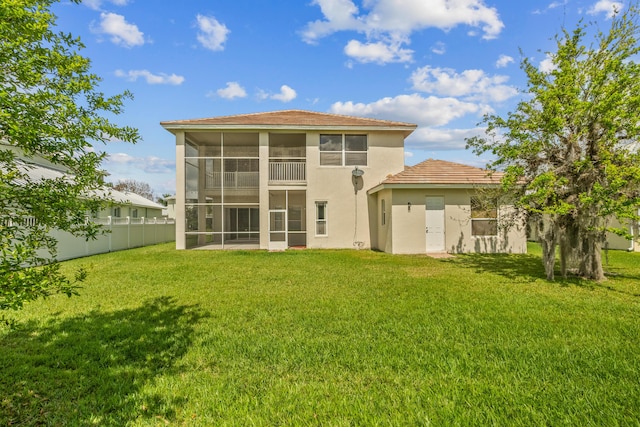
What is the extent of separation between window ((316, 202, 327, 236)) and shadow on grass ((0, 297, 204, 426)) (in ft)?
37.4

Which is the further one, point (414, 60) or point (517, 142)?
point (414, 60)

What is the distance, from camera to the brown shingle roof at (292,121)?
16438mm

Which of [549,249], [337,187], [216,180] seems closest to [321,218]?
[337,187]

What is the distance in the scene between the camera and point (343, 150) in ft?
56.3

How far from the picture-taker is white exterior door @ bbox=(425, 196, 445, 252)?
14.8 m

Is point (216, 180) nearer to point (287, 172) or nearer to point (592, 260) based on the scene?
point (287, 172)

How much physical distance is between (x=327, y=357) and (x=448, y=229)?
1247 cm

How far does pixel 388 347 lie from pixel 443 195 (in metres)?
11.9

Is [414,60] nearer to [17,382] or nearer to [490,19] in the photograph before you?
[490,19]

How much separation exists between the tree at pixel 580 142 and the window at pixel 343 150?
853 cm

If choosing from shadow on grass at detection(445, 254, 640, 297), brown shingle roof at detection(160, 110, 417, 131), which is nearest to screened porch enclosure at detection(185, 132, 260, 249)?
brown shingle roof at detection(160, 110, 417, 131)

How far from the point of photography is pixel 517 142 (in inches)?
362

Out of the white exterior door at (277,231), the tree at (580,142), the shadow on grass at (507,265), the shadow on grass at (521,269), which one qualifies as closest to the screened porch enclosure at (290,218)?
the white exterior door at (277,231)

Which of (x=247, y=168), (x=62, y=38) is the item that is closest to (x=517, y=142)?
(x=62, y=38)
